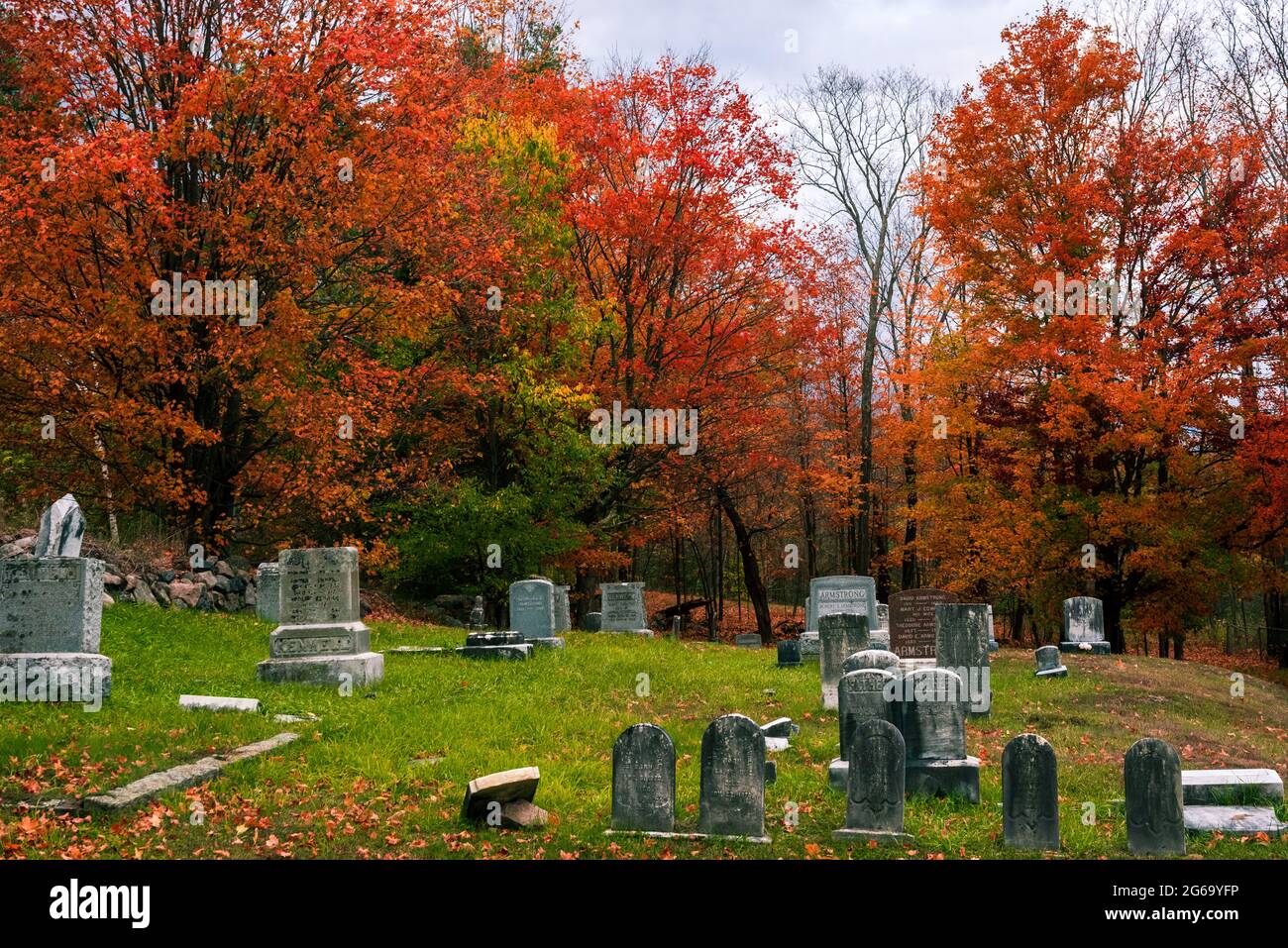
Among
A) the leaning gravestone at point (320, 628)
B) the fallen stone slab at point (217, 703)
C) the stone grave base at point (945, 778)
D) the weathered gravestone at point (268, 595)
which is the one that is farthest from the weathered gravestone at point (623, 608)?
the stone grave base at point (945, 778)

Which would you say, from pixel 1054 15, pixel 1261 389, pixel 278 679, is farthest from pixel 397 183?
pixel 1261 389

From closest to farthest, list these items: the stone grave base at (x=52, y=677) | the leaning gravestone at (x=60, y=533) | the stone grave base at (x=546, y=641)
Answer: the stone grave base at (x=52, y=677) < the leaning gravestone at (x=60, y=533) < the stone grave base at (x=546, y=641)

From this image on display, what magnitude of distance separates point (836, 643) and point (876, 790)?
254 inches

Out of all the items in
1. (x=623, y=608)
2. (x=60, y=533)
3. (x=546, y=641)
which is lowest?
(x=546, y=641)

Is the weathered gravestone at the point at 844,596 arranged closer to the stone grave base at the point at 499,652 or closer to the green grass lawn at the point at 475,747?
the green grass lawn at the point at 475,747

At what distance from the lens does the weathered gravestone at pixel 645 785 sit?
7324mm

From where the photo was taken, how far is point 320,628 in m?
12.7

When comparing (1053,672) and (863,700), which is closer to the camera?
(863,700)

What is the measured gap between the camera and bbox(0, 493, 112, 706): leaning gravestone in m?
9.98

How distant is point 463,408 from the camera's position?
79.8 feet

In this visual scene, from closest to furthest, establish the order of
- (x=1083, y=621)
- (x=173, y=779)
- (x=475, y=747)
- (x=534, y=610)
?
(x=173, y=779) → (x=475, y=747) → (x=534, y=610) → (x=1083, y=621)

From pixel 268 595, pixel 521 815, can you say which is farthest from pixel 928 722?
pixel 268 595

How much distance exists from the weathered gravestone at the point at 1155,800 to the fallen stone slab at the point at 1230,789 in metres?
1.47

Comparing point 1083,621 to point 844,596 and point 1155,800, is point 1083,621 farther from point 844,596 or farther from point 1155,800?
point 1155,800
